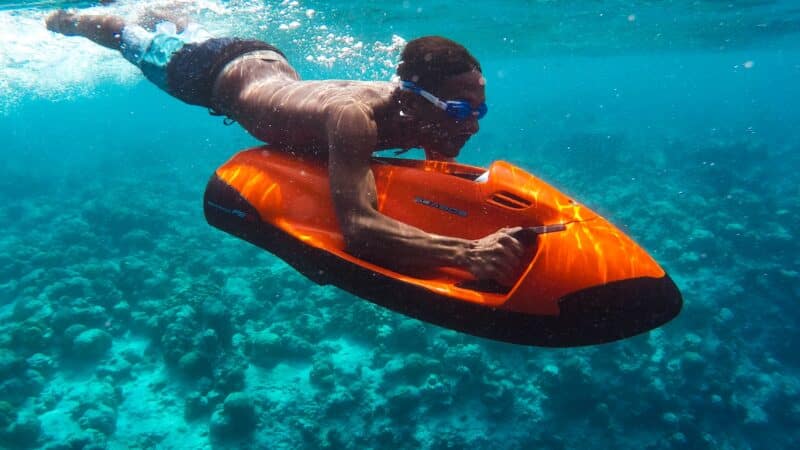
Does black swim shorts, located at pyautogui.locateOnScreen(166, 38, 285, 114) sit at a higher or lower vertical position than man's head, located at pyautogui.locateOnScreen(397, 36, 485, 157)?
lower

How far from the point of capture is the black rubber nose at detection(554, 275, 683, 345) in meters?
2.50

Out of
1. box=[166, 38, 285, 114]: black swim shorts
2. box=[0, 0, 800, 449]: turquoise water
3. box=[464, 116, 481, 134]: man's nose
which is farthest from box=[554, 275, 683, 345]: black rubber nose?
box=[0, 0, 800, 449]: turquoise water

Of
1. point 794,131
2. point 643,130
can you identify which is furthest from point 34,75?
point 794,131

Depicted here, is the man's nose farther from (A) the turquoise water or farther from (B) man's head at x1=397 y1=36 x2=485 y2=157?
(A) the turquoise water

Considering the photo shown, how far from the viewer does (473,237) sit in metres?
3.01

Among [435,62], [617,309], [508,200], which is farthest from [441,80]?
[617,309]

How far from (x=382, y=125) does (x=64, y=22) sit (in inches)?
284

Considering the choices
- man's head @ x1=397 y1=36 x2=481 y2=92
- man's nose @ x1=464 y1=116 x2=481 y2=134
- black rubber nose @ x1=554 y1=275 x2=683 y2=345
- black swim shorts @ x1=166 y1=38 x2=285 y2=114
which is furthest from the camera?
black swim shorts @ x1=166 y1=38 x2=285 y2=114

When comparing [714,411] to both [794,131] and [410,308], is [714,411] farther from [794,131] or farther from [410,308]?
[794,131]

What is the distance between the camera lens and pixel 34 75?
1016 inches

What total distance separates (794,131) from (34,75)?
190 ft

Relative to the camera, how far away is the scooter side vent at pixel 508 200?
2.86m

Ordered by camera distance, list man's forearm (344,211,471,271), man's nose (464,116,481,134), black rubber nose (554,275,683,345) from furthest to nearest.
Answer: man's nose (464,116,481,134) < man's forearm (344,211,471,271) < black rubber nose (554,275,683,345)

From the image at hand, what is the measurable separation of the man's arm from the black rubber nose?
16.0 inches
